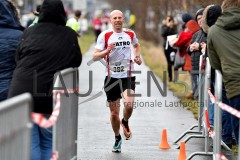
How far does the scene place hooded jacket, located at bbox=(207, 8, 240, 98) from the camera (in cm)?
877

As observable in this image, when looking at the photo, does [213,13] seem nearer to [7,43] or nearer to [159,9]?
[7,43]

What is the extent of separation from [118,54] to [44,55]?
10.8 feet

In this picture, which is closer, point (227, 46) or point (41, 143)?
point (41, 143)

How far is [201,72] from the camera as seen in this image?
1177cm

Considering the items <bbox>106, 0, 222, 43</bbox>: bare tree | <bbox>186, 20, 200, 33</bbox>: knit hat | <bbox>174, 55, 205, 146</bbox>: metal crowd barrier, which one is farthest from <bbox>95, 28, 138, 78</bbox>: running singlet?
<bbox>106, 0, 222, 43</bbox>: bare tree

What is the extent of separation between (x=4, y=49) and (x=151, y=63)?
23369 millimetres

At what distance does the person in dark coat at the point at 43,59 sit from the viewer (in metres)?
7.82

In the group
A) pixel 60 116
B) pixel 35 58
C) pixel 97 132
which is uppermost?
pixel 35 58

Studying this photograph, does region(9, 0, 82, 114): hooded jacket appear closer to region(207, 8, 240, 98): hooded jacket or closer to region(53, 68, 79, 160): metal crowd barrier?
region(53, 68, 79, 160): metal crowd barrier

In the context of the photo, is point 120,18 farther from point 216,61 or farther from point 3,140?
point 3,140

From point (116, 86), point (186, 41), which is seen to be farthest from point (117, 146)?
point (186, 41)

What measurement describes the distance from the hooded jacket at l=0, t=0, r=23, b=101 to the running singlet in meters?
2.46

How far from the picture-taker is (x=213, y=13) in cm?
1109

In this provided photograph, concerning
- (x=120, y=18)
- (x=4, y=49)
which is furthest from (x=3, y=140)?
(x=120, y=18)
